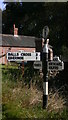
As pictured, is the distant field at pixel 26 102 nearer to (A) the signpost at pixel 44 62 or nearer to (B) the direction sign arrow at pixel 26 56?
(A) the signpost at pixel 44 62

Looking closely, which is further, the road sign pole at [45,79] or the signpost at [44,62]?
the signpost at [44,62]

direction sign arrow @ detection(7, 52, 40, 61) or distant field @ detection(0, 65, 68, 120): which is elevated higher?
direction sign arrow @ detection(7, 52, 40, 61)

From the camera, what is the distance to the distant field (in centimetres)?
756

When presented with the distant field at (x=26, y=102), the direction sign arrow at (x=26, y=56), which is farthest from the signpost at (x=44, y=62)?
the distant field at (x=26, y=102)

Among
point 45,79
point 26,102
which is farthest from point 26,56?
point 26,102

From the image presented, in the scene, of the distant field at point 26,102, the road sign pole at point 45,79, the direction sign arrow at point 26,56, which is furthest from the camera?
the direction sign arrow at point 26,56

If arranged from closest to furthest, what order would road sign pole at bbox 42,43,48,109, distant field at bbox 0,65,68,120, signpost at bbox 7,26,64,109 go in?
1. distant field at bbox 0,65,68,120
2. road sign pole at bbox 42,43,48,109
3. signpost at bbox 7,26,64,109

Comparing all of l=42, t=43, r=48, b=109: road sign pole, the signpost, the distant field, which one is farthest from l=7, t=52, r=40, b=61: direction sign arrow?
the distant field

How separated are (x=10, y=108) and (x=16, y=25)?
45.4 metres

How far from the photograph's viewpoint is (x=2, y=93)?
8.38 meters

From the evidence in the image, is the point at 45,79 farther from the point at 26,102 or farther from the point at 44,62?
the point at 26,102

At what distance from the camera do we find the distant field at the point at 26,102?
7561mm

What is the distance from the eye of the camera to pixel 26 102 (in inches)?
328

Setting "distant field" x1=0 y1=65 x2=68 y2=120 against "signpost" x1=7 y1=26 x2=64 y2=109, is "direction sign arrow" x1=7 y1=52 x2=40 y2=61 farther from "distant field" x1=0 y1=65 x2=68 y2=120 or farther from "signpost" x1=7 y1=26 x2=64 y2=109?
A: "distant field" x1=0 y1=65 x2=68 y2=120
